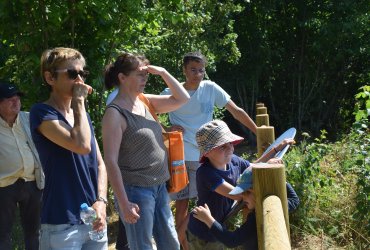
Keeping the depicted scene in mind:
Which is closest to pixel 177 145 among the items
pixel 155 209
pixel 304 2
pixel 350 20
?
pixel 155 209

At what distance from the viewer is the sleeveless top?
11.3 ft

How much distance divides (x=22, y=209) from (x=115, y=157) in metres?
1.70

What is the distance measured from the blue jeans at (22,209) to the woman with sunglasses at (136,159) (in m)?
1.39

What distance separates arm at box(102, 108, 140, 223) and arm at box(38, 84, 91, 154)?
467mm

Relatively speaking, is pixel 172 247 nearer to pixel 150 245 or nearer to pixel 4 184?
pixel 150 245

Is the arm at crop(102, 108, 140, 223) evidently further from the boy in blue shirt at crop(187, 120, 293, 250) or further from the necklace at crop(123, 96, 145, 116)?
the boy in blue shirt at crop(187, 120, 293, 250)

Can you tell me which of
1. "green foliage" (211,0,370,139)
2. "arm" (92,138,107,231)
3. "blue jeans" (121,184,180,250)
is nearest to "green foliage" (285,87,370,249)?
"blue jeans" (121,184,180,250)

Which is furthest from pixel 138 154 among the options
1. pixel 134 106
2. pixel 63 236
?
pixel 63 236

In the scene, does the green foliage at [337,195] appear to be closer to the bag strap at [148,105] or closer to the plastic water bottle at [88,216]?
the bag strap at [148,105]

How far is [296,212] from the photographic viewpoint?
514cm

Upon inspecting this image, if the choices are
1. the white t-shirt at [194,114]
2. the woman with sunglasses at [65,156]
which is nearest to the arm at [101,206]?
the woman with sunglasses at [65,156]

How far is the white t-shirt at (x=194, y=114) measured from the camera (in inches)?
187

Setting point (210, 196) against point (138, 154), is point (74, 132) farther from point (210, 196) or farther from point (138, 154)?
point (210, 196)

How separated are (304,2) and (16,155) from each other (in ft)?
33.5
